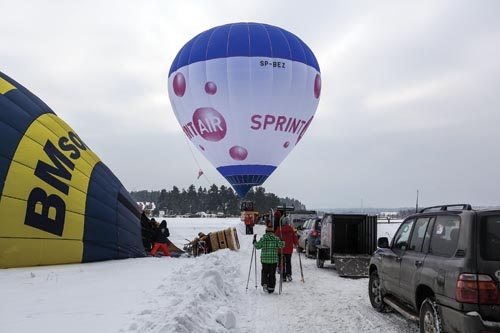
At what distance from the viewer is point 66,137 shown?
43.3 feet

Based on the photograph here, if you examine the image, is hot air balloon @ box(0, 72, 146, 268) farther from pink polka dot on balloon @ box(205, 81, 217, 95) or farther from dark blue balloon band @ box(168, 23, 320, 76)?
dark blue balloon band @ box(168, 23, 320, 76)

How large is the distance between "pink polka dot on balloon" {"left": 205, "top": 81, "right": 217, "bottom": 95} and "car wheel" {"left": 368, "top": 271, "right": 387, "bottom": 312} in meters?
19.2

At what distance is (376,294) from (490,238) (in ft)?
12.9

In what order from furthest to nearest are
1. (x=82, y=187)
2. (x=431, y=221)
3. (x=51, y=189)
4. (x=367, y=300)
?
(x=82, y=187)
(x=51, y=189)
(x=367, y=300)
(x=431, y=221)

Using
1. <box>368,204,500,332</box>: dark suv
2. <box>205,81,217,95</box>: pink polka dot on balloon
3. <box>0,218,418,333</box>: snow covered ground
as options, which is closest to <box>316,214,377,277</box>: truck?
<box>0,218,418,333</box>: snow covered ground

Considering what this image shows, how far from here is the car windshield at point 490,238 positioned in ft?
16.3

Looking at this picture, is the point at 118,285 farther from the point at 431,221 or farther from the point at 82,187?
the point at 431,221

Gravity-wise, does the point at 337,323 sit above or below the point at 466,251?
below

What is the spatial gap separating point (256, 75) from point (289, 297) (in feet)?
59.1

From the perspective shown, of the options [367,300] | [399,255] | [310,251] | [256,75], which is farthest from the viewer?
[256,75]

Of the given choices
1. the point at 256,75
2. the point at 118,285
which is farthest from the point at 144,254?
the point at 256,75

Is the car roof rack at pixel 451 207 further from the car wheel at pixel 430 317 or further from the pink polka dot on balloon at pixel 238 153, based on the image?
the pink polka dot on balloon at pixel 238 153

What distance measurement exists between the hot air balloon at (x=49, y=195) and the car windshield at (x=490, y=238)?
9817mm

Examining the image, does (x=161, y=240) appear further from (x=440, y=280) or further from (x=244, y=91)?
(x=244, y=91)
